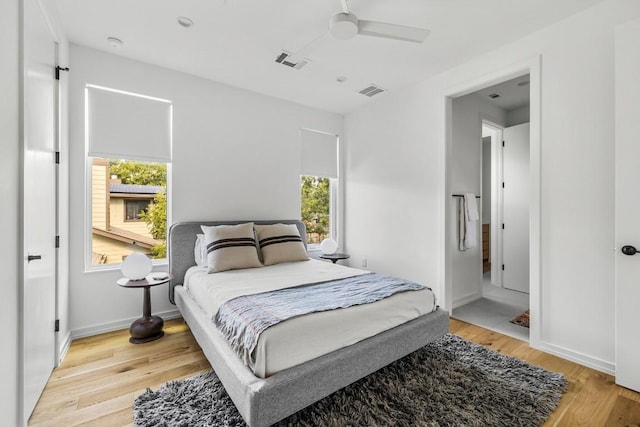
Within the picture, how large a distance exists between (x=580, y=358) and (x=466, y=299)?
1502 millimetres

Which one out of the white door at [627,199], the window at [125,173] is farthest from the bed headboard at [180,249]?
the white door at [627,199]

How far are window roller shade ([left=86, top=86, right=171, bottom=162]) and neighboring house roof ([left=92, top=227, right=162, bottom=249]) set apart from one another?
0.77 meters

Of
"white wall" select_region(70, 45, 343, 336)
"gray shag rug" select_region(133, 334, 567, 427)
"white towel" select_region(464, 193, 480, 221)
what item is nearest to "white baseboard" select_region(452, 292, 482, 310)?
"white towel" select_region(464, 193, 480, 221)

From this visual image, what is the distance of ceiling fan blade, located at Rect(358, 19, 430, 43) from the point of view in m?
2.00

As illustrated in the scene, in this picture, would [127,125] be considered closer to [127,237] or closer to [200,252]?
[127,237]

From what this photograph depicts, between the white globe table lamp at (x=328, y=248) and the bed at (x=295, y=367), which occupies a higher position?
the white globe table lamp at (x=328, y=248)

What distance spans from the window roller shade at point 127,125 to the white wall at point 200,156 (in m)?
0.08

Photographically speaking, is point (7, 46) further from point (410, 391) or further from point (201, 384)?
point (410, 391)

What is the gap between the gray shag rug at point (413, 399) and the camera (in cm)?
168

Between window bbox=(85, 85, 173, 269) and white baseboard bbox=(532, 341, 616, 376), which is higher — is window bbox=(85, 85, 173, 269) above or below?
above

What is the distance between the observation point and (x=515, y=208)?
4.41m

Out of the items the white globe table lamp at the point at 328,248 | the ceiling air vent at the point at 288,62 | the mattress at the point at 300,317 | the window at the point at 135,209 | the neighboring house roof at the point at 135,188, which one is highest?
the ceiling air vent at the point at 288,62

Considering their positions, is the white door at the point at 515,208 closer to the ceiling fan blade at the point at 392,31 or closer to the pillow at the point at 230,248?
the ceiling fan blade at the point at 392,31

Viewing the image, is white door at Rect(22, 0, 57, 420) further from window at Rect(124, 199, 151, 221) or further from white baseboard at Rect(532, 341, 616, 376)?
white baseboard at Rect(532, 341, 616, 376)
